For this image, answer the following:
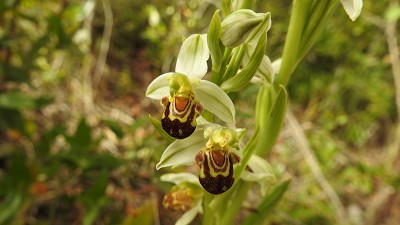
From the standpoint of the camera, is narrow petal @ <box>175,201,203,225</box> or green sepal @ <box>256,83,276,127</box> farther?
narrow petal @ <box>175,201,203,225</box>

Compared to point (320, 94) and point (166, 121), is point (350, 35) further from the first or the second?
point (166, 121)

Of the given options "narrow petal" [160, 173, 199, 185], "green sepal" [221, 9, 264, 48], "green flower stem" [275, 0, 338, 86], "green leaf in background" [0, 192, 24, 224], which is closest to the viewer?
"green sepal" [221, 9, 264, 48]

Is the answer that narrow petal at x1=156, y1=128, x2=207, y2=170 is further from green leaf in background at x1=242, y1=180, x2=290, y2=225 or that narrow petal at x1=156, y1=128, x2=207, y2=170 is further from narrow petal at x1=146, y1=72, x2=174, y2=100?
green leaf in background at x1=242, y1=180, x2=290, y2=225

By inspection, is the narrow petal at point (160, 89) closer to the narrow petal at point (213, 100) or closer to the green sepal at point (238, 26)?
the narrow petal at point (213, 100)

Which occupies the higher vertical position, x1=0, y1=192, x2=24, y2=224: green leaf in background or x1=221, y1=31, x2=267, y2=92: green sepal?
x1=221, y1=31, x2=267, y2=92: green sepal

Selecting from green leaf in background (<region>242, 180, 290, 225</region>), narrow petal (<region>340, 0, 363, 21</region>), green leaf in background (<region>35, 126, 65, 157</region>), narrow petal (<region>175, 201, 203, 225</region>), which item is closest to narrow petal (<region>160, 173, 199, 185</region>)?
narrow petal (<region>175, 201, 203, 225</region>)

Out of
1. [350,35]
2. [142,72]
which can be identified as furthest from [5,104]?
[350,35]
